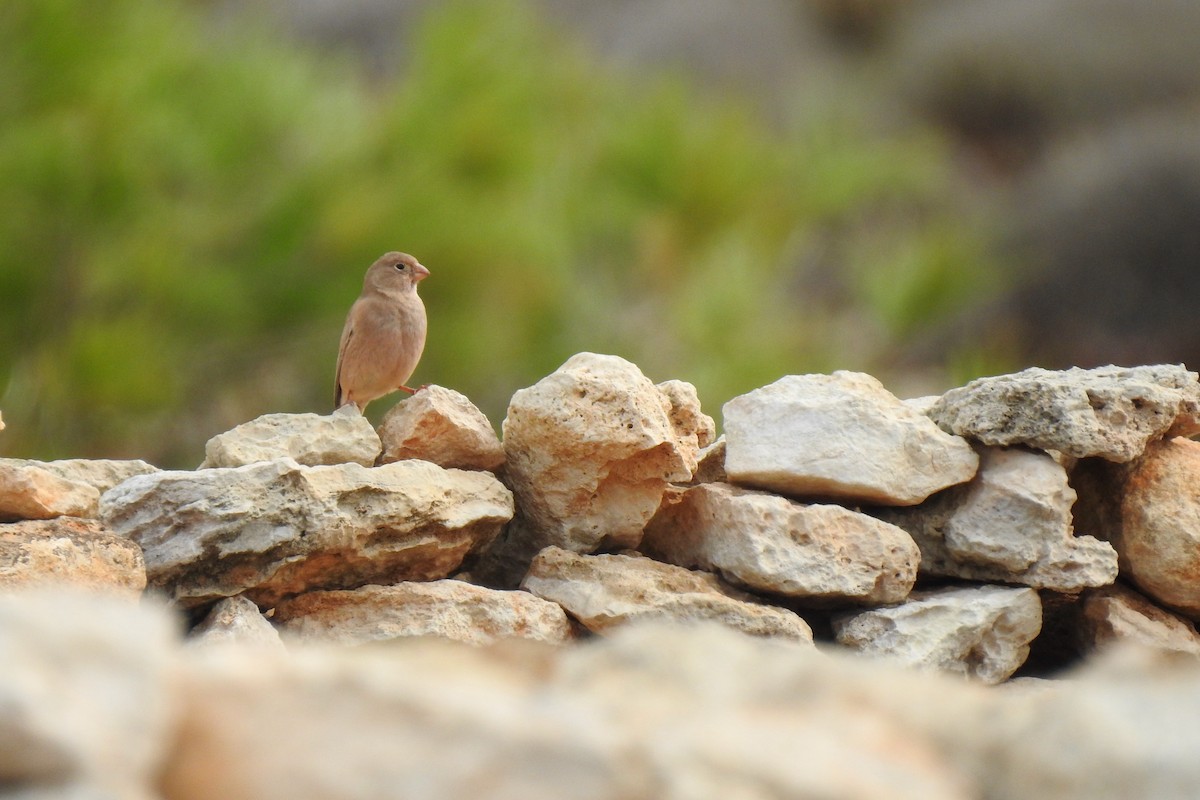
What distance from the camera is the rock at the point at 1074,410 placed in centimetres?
350

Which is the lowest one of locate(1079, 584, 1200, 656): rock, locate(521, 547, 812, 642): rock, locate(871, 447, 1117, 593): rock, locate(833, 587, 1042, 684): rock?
locate(521, 547, 812, 642): rock

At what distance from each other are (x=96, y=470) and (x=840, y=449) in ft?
5.87

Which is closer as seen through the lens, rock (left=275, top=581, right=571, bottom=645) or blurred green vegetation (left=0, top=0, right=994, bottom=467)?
rock (left=275, top=581, right=571, bottom=645)

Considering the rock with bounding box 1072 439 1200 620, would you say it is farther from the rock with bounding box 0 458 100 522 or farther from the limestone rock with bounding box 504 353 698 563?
the rock with bounding box 0 458 100 522

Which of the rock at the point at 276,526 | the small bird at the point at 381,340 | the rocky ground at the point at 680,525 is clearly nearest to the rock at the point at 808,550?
the rocky ground at the point at 680,525

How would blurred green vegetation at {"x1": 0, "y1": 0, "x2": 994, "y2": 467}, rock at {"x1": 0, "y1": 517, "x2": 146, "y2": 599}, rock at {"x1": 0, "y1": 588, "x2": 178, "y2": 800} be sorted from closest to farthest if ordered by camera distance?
1. rock at {"x1": 0, "y1": 588, "x2": 178, "y2": 800}
2. rock at {"x1": 0, "y1": 517, "x2": 146, "y2": 599}
3. blurred green vegetation at {"x1": 0, "y1": 0, "x2": 994, "y2": 467}

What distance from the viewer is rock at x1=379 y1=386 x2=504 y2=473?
364 cm

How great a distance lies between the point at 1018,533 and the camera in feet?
11.6

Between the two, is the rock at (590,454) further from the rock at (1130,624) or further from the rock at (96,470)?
the rock at (1130,624)

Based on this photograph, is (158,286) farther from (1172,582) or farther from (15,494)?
(1172,582)

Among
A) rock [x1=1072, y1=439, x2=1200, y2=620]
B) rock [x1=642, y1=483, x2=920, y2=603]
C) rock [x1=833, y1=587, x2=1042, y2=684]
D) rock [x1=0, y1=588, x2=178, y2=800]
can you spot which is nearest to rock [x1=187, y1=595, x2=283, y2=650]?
rock [x1=642, y1=483, x2=920, y2=603]

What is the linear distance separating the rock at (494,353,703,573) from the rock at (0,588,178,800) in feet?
6.56

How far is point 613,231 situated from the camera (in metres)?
11.4

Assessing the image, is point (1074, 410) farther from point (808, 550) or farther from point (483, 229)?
point (483, 229)
